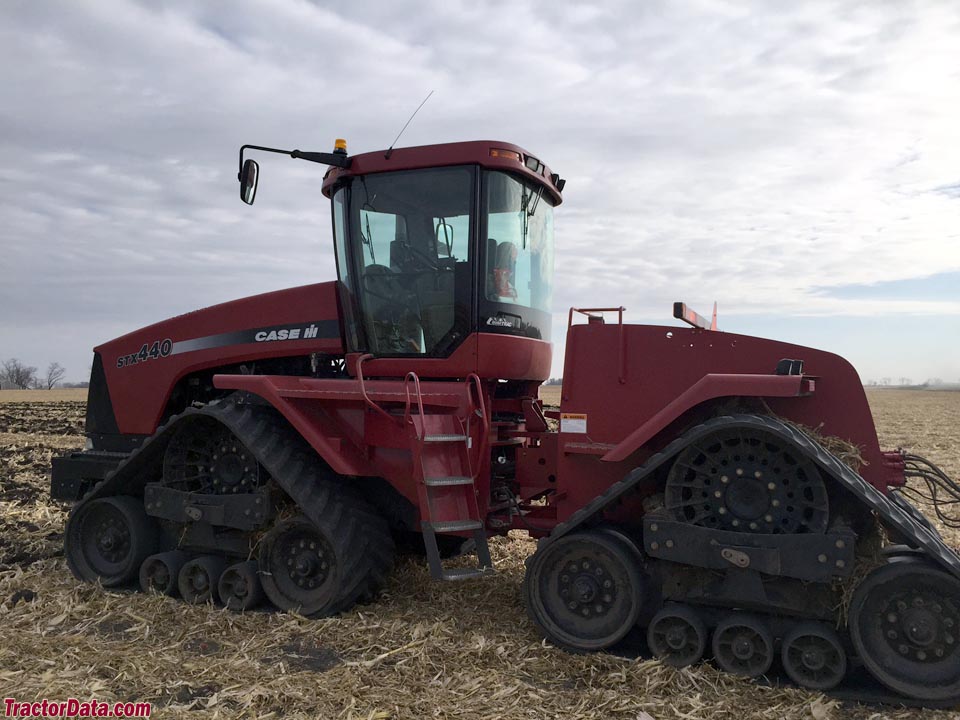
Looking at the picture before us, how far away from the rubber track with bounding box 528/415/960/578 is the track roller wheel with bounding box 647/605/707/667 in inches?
28.2

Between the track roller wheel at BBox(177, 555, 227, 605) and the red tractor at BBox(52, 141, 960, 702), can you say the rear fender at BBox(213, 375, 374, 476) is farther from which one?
the track roller wheel at BBox(177, 555, 227, 605)

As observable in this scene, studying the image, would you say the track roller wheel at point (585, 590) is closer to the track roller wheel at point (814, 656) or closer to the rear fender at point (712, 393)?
the rear fender at point (712, 393)

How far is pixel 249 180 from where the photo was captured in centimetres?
624

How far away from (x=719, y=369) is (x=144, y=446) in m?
4.49

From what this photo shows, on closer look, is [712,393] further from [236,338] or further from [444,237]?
[236,338]

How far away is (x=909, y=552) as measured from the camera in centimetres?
437

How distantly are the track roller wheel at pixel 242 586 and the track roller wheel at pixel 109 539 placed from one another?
100 cm

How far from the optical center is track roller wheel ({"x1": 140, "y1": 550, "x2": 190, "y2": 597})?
641 cm

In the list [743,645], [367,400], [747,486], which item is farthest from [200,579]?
[747,486]

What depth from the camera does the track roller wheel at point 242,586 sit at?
605cm

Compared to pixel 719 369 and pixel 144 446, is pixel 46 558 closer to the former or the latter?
pixel 144 446

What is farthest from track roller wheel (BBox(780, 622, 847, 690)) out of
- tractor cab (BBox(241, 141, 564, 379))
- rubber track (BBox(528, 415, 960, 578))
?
tractor cab (BBox(241, 141, 564, 379))

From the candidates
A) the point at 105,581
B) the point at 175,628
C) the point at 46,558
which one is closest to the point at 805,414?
the point at 175,628

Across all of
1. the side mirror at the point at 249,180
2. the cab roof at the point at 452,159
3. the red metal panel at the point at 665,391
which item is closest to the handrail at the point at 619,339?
the red metal panel at the point at 665,391
